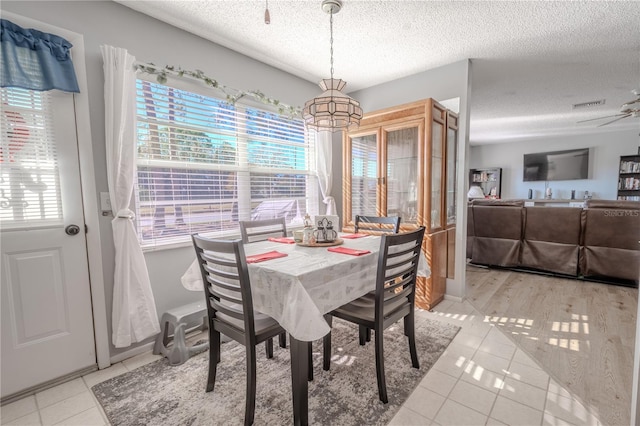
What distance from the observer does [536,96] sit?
4160mm

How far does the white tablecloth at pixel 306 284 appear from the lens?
4.30 ft

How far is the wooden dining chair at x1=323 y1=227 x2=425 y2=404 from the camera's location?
157 centimetres

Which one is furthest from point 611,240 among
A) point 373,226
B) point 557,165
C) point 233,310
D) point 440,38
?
point 557,165

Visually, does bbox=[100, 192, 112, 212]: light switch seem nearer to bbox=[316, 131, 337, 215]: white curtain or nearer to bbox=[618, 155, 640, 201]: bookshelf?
bbox=[316, 131, 337, 215]: white curtain

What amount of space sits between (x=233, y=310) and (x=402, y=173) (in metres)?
2.28

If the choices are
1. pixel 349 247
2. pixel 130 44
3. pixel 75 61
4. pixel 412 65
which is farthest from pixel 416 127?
pixel 75 61

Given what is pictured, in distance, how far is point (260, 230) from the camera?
2656 mm

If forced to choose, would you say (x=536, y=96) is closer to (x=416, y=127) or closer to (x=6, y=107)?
(x=416, y=127)

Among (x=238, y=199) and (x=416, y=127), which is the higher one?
(x=416, y=127)

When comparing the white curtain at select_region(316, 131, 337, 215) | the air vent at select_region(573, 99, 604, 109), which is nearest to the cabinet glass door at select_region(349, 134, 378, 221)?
the white curtain at select_region(316, 131, 337, 215)

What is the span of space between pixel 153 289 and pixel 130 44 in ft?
5.94

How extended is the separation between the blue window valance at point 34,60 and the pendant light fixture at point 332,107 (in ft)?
4.86

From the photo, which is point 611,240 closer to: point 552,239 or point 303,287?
point 552,239

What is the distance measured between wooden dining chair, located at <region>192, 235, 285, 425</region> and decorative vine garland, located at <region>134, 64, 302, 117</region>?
1424 millimetres
